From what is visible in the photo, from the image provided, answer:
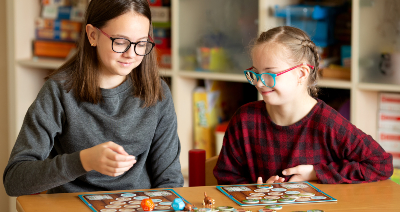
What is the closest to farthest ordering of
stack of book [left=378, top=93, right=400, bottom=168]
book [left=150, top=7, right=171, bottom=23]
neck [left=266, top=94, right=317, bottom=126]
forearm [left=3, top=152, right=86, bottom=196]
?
forearm [left=3, top=152, right=86, bottom=196] → neck [left=266, top=94, right=317, bottom=126] → stack of book [left=378, top=93, right=400, bottom=168] → book [left=150, top=7, right=171, bottom=23]

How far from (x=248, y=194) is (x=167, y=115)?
0.39 metres

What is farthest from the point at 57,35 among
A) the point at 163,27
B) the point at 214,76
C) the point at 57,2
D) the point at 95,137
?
the point at 95,137

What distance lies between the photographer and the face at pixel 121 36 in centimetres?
106

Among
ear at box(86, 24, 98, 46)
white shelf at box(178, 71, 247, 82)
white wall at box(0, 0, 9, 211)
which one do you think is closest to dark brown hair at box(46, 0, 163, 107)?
ear at box(86, 24, 98, 46)

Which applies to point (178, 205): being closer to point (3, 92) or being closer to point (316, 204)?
point (316, 204)

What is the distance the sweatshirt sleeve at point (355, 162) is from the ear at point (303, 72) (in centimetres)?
15

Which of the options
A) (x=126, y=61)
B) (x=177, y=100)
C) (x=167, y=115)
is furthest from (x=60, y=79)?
(x=177, y=100)

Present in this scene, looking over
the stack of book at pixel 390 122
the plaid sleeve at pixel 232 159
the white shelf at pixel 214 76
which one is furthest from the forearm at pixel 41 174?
the stack of book at pixel 390 122

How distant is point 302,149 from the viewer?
114 centimetres

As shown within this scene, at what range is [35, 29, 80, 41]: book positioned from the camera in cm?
236

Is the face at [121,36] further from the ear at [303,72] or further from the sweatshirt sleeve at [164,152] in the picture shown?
the ear at [303,72]

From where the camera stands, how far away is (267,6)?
1799 millimetres

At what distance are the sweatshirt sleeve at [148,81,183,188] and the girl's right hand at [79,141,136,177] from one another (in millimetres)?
350

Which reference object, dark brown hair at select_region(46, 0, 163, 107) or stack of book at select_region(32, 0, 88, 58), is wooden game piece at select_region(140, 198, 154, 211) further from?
stack of book at select_region(32, 0, 88, 58)
